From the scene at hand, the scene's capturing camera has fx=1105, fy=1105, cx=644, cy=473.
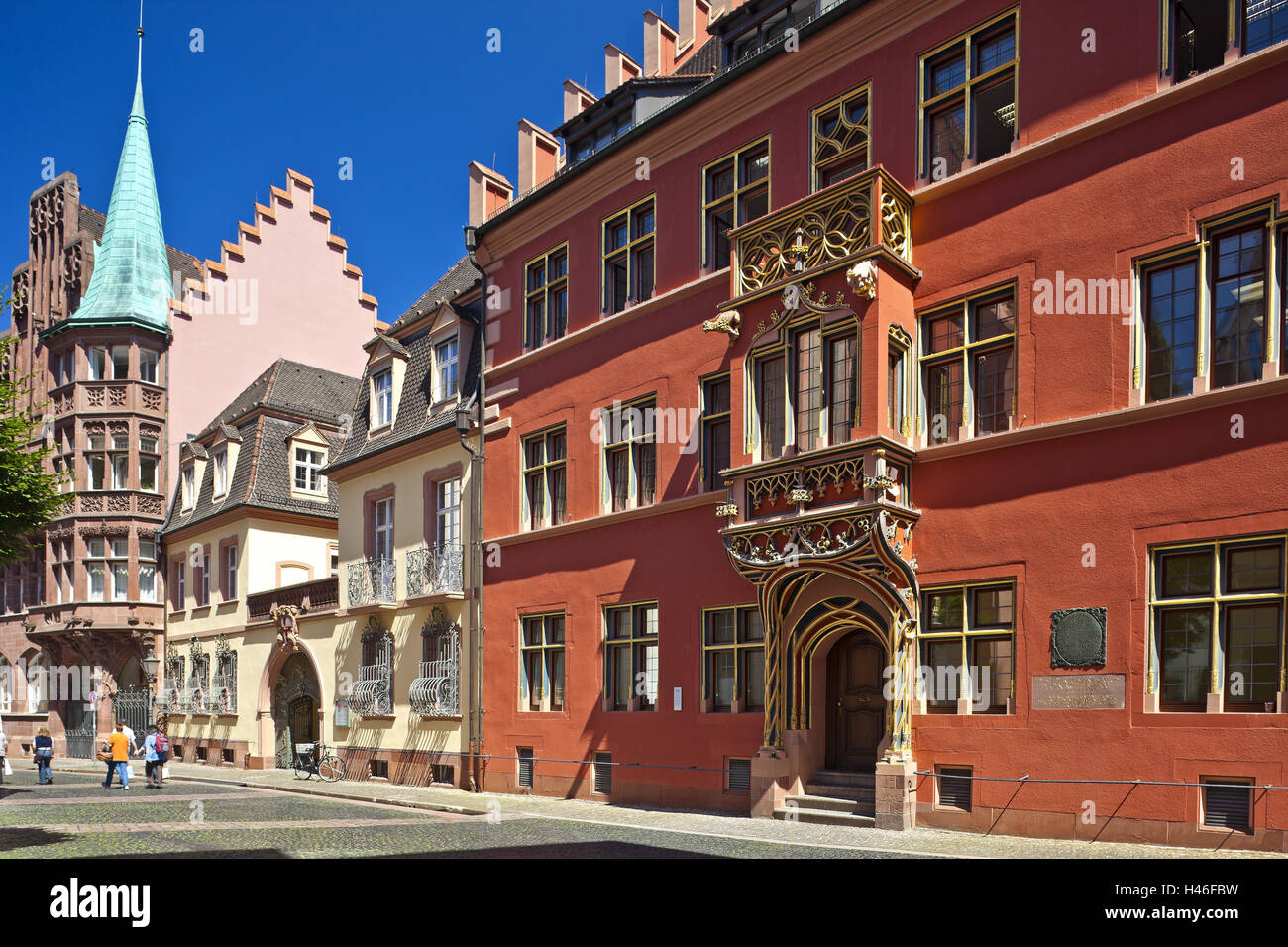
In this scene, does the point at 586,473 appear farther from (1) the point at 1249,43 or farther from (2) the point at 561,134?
(1) the point at 1249,43

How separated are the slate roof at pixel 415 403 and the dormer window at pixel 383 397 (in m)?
0.40

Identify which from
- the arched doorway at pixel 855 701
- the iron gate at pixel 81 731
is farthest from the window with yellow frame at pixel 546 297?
the iron gate at pixel 81 731

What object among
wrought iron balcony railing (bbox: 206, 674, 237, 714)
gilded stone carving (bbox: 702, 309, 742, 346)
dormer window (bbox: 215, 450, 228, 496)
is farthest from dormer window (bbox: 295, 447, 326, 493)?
gilded stone carving (bbox: 702, 309, 742, 346)

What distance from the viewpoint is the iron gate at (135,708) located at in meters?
40.7

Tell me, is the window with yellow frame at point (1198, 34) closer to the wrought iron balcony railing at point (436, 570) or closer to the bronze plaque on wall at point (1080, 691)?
the bronze plaque on wall at point (1080, 691)

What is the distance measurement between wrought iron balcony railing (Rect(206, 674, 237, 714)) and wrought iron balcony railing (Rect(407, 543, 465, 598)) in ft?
41.6

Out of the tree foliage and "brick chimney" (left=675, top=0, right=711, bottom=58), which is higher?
"brick chimney" (left=675, top=0, right=711, bottom=58)

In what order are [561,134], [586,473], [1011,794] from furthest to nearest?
[561,134] → [586,473] → [1011,794]

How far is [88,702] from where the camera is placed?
1665 inches

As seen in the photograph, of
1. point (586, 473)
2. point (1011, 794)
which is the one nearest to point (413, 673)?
point (586, 473)

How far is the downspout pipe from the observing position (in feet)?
80.1

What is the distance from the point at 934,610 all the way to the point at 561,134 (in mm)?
15250

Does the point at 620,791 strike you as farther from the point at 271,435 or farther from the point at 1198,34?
the point at 271,435

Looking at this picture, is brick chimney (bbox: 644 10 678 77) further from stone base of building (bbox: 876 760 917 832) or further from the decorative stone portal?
stone base of building (bbox: 876 760 917 832)
